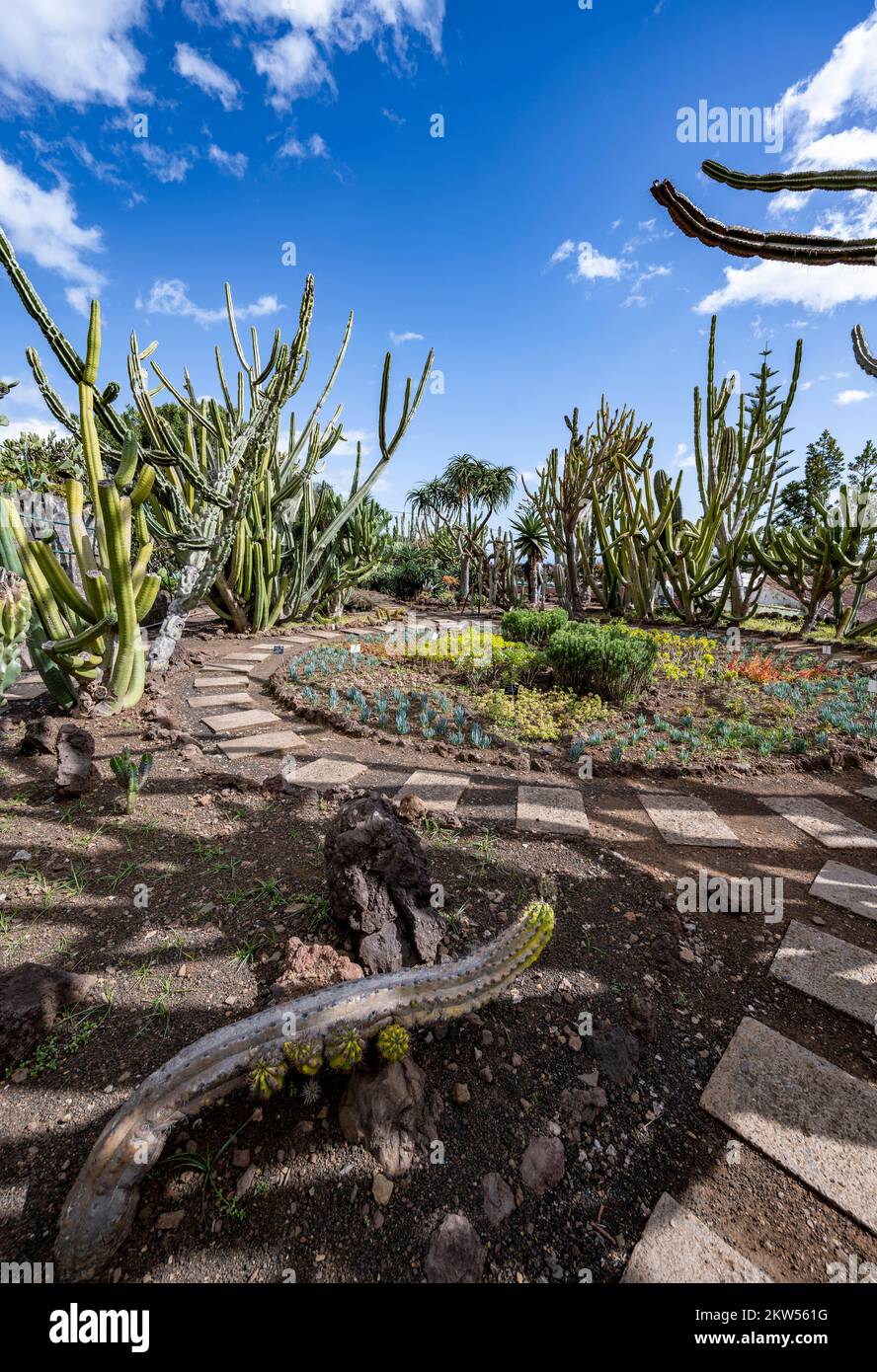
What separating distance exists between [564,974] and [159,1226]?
1.44m

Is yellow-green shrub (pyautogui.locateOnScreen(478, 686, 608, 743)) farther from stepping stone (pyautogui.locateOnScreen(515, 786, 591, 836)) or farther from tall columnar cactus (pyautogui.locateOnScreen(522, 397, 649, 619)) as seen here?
tall columnar cactus (pyautogui.locateOnScreen(522, 397, 649, 619))

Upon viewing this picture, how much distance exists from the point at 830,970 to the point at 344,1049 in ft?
6.88

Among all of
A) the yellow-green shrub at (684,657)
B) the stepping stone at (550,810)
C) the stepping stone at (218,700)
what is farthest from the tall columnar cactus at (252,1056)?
the yellow-green shrub at (684,657)

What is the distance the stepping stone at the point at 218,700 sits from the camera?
531cm

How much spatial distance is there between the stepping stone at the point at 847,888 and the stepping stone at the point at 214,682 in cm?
582

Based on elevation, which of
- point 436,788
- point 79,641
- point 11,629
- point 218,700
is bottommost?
point 436,788

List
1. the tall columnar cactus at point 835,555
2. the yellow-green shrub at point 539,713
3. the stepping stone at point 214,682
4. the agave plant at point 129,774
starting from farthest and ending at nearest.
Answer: the tall columnar cactus at point 835,555, the stepping stone at point 214,682, the yellow-green shrub at point 539,713, the agave plant at point 129,774

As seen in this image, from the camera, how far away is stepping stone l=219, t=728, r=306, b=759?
161 inches

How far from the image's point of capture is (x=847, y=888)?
2.76 meters

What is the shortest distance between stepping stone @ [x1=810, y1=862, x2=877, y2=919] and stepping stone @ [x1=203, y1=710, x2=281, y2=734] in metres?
4.35

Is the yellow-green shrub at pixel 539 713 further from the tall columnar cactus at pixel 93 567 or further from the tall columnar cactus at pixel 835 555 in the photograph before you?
the tall columnar cactus at pixel 835 555

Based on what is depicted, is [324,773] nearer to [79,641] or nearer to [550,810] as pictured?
[550,810]

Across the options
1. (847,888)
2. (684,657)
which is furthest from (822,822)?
(684,657)

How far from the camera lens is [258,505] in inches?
329
